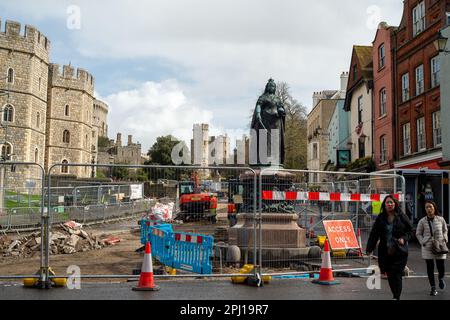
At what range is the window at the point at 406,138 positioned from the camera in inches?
1133

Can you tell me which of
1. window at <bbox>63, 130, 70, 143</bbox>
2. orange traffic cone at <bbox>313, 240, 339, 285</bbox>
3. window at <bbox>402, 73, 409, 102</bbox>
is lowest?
orange traffic cone at <bbox>313, 240, 339, 285</bbox>

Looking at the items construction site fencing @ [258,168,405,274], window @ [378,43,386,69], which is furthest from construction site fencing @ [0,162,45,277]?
window @ [378,43,386,69]

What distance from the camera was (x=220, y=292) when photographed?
324 inches

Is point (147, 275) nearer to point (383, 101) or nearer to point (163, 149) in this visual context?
point (383, 101)

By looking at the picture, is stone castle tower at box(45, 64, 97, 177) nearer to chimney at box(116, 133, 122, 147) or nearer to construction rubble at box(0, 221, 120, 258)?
construction rubble at box(0, 221, 120, 258)

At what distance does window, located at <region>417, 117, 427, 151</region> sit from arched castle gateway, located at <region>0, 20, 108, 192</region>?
34813 millimetres

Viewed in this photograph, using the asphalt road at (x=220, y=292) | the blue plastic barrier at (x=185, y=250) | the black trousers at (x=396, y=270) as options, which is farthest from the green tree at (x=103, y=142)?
the black trousers at (x=396, y=270)

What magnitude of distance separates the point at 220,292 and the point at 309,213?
16.3ft

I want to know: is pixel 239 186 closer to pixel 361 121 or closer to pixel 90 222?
pixel 90 222

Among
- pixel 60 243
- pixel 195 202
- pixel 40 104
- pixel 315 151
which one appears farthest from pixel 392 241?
pixel 40 104

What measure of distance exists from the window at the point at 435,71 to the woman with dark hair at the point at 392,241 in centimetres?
1983

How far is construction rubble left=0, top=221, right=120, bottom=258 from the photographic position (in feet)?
51.5
